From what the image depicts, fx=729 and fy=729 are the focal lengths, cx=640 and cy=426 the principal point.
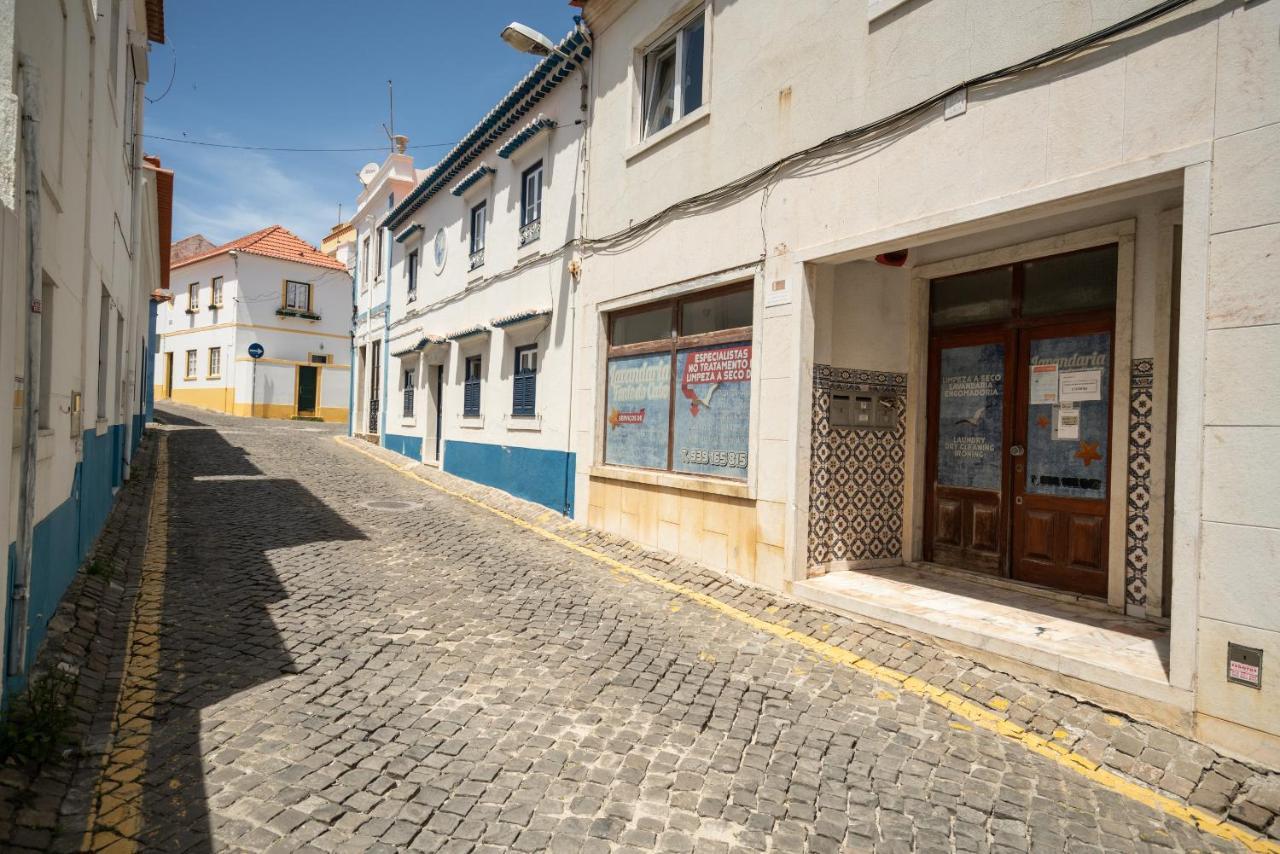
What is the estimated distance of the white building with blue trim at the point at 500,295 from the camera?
420 inches

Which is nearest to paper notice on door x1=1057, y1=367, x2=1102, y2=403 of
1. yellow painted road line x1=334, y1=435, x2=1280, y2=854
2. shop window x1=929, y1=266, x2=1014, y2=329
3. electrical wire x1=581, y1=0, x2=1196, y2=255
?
shop window x1=929, y1=266, x2=1014, y2=329

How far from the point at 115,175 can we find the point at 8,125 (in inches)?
239

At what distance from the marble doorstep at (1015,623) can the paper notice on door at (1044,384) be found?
1698mm

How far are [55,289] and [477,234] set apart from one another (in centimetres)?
1026

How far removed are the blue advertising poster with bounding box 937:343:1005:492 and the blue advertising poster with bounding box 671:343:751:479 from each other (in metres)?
1.97

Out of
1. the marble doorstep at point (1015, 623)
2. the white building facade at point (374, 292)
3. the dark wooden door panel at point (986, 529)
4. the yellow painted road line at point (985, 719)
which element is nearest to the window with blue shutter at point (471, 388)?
the white building facade at point (374, 292)

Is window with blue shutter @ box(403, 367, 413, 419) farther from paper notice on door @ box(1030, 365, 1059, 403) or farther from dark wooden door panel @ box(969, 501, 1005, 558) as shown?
paper notice on door @ box(1030, 365, 1059, 403)

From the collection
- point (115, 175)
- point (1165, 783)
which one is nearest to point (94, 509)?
point (115, 175)

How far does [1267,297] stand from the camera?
3697mm

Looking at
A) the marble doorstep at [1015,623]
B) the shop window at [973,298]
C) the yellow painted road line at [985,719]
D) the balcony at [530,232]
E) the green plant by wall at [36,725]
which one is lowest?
the yellow painted road line at [985,719]

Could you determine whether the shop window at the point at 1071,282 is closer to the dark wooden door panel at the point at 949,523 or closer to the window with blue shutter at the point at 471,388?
the dark wooden door panel at the point at 949,523

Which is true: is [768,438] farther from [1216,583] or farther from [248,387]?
[248,387]

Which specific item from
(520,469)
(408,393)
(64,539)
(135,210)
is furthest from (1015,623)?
(408,393)

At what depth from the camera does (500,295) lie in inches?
508
